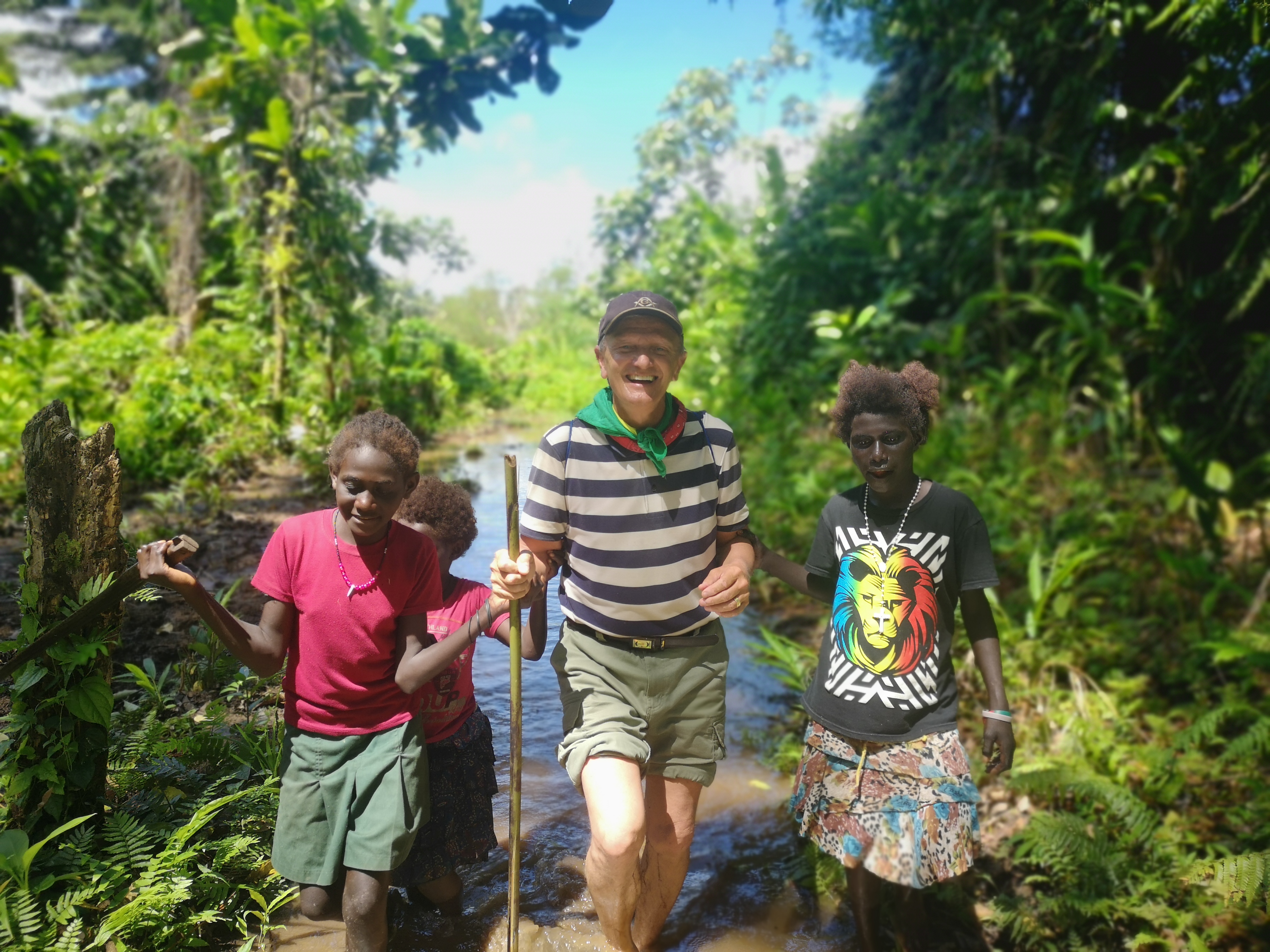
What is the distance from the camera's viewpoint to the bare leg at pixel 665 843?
2527 millimetres

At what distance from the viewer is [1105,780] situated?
338cm

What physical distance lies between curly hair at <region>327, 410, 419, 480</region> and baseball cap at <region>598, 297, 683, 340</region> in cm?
64

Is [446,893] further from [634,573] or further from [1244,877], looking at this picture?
[1244,877]

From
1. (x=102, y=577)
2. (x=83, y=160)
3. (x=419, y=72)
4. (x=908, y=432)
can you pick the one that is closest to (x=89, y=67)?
(x=83, y=160)

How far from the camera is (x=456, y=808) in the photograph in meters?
2.58

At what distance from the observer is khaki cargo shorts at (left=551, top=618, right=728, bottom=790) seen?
7.76 feet

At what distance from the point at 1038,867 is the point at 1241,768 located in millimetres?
1172

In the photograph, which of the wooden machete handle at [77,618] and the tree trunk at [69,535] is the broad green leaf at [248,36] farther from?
the wooden machete handle at [77,618]

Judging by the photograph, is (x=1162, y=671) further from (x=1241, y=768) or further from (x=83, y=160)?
(x=83, y=160)

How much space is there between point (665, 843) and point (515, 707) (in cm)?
68

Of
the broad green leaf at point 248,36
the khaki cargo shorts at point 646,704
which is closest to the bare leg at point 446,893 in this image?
the khaki cargo shorts at point 646,704

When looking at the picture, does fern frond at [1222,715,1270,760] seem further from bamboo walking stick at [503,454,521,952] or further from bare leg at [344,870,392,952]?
bare leg at [344,870,392,952]

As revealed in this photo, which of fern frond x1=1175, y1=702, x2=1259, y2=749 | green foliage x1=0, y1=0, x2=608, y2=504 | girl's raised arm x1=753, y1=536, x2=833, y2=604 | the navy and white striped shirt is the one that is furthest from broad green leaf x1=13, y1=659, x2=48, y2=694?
fern frond x1=1175, y1=702, x2=1259, y2=749

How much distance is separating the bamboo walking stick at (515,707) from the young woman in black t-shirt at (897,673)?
0.89m
